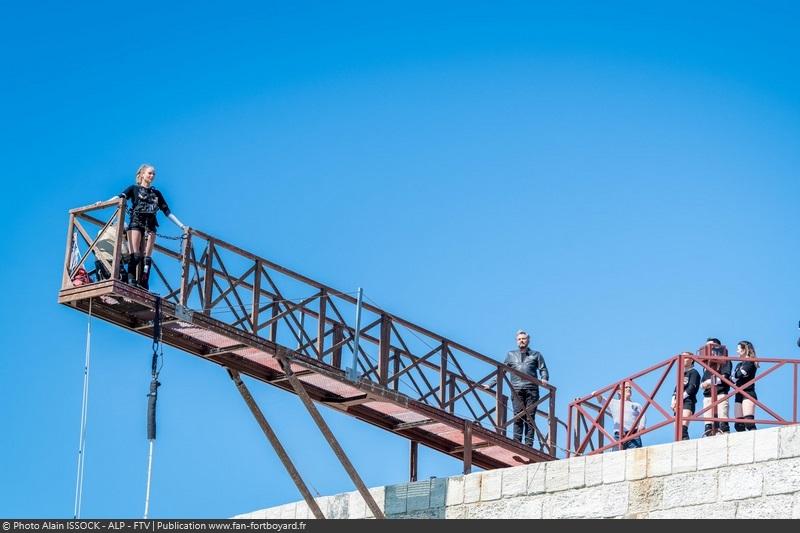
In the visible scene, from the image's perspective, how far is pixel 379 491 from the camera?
2512 centimetres

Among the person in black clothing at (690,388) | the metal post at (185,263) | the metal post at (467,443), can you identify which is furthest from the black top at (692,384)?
the metal post at (185,263)

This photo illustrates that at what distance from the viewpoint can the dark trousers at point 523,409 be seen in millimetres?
27109

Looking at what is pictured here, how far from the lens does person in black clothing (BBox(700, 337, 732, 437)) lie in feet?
77.8

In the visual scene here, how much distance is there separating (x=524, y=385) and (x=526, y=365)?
29 cm

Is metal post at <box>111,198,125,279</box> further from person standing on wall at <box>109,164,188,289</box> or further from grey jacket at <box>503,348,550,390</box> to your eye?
grey jacket at <box>503,348,550,390</box>

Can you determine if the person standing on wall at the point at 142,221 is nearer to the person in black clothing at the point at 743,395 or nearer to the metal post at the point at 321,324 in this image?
the metal post at the point at 321,324

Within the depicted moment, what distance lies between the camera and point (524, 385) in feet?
89.2

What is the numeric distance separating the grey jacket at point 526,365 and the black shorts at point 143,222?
626 cm

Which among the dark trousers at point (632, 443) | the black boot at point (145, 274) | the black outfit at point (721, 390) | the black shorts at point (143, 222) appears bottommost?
the dark trousers at point (632, 443)

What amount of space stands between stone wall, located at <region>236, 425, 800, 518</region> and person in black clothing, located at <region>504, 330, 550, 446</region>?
278cm

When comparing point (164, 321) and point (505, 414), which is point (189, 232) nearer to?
point (164, 321)

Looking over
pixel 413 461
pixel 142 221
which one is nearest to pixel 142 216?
pixel 142 221

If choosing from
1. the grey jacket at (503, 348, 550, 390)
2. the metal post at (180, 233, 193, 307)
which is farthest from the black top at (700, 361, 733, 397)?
the metal post at (180, 233, 193, 307)

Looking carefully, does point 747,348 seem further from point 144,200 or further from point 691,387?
point 144,200
